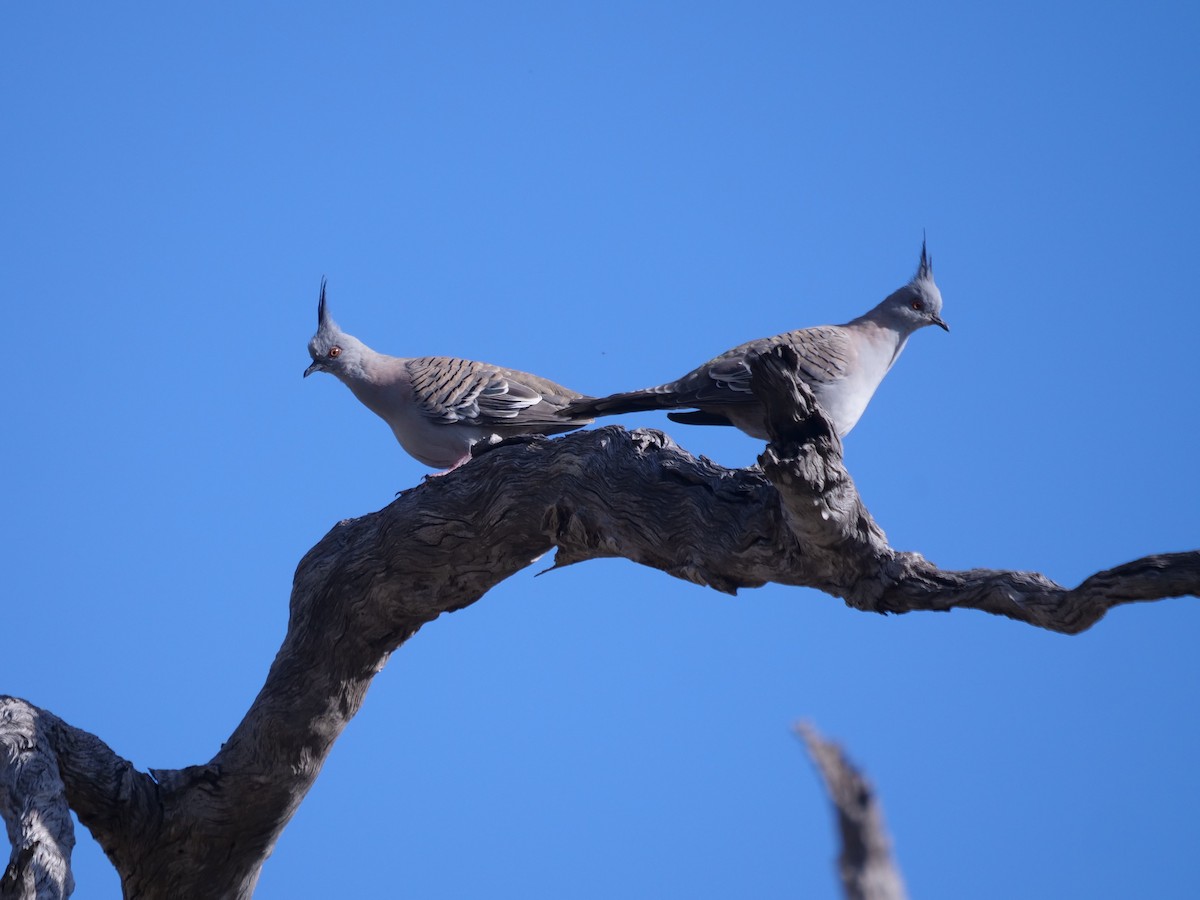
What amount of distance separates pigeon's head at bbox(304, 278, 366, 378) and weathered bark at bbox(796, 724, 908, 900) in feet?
19.6

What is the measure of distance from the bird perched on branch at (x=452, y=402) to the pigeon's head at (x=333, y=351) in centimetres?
2

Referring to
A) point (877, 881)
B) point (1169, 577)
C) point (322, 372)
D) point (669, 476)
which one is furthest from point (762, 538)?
point (322, 372)

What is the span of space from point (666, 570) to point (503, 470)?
2.84 ft

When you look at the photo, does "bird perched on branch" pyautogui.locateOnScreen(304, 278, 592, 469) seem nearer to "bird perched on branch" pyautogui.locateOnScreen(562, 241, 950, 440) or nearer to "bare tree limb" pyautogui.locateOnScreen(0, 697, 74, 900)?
"bird perched on branch" pyautogui.locateOnScreen(562, 241, 950, 440)

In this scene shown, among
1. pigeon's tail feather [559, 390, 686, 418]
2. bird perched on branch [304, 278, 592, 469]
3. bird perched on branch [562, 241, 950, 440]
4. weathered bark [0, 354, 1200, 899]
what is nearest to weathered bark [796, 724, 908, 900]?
weathered bark [0, 354, 1200, 899]

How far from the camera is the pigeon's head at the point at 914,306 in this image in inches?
278

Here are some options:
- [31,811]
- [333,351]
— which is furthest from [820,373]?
[31,811]

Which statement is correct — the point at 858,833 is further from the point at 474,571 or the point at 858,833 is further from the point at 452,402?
the point at 452,402

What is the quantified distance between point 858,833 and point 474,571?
148 inches

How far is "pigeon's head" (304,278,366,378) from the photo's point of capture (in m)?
7.27

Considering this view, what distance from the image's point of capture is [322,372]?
24.4 ft

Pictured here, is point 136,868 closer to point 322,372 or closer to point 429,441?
point 429,441

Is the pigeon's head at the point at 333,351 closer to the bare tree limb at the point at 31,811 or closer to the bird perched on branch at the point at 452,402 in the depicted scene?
the bird perched on branch at the point at 452,402

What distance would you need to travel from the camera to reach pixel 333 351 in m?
7.36
